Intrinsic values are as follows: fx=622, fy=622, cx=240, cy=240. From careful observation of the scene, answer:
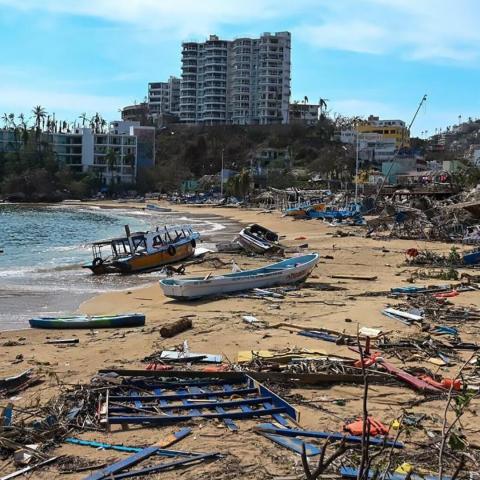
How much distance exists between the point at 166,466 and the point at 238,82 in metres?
164

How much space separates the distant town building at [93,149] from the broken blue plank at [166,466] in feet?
408

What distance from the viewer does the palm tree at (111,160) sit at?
4867 inches

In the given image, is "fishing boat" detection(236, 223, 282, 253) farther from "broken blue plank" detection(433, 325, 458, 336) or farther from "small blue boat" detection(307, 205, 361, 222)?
"small blue boat" detection(307, 205, 361, 222)

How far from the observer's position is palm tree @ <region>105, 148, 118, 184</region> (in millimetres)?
123625

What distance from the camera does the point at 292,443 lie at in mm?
6918

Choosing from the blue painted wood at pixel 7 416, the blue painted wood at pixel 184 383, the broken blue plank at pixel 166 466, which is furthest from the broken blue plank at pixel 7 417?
the broken blue plank at pixel 166 466

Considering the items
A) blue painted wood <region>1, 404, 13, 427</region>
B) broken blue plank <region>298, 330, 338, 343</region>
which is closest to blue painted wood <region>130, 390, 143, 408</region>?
blue painted wood <region>1, 404, 13, 427</region>

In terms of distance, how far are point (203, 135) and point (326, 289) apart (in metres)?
130

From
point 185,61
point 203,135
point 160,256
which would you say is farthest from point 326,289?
point 185,61

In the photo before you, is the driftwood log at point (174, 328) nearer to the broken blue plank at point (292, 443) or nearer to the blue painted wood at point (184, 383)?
the blue painted wood at point (184, 383)

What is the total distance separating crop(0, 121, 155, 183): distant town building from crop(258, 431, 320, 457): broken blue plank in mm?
124024

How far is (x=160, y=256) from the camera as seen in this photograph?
28.6 m

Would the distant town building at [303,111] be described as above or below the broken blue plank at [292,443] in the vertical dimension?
above

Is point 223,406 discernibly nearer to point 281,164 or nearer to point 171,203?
point 171,203
